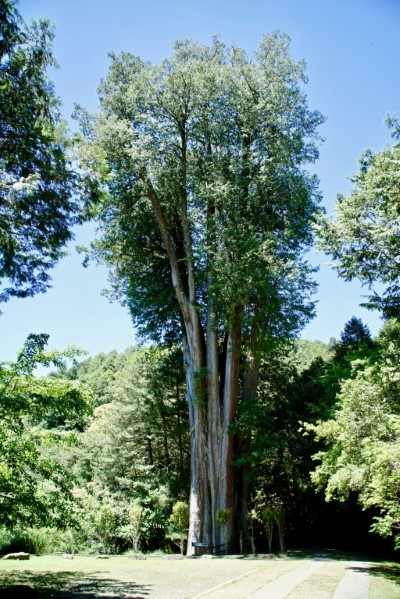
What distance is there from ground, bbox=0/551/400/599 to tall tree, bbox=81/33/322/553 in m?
5.11

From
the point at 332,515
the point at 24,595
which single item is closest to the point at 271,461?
the point at 332,515

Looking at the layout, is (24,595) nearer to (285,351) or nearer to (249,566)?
(249,566)

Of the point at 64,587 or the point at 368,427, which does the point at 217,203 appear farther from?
the point at 64,587

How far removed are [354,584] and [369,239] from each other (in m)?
7.30

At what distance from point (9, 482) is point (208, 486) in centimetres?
1132

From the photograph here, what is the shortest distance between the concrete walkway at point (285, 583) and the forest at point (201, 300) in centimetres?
200

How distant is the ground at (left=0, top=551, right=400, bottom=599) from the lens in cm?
712

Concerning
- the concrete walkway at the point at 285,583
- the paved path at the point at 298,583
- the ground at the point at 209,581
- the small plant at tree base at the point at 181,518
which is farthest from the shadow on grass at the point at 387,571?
the small plant at tree base at the point at 181,518

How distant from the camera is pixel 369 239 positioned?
10.5 meters

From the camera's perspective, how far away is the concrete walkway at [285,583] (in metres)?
7.21

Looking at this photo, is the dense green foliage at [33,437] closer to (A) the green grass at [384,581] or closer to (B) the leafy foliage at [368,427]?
(A) the green grass at [384,581]

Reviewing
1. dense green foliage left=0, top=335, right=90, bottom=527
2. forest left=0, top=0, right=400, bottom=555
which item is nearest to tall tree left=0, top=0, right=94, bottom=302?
forest left=0, top=0, right=400, bottom=555

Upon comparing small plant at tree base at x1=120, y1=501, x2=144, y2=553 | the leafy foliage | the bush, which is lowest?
the bush

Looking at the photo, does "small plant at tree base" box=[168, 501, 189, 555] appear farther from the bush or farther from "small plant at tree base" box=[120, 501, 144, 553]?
the bush
